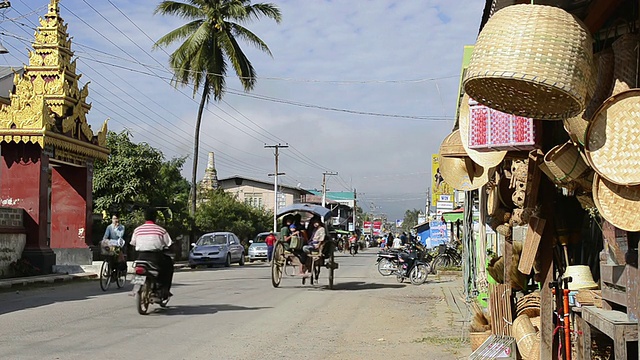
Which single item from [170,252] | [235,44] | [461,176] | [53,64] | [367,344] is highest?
[235,44]

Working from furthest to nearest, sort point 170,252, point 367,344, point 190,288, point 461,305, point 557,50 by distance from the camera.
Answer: point 190,288, point 461,305, point 170,252, point 367,344, point 557,50

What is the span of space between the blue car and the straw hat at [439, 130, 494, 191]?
914 inches

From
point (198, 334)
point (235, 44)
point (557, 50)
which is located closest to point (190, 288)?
point (198, 334)

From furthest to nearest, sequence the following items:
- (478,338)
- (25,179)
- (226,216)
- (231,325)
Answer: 1. (226,216)
2. (25,179)
3. (231,325)
4. (478,338)

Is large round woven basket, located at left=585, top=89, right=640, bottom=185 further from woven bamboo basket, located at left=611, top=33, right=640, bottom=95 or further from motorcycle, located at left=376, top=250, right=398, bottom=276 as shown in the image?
motorcycle, located at left=376, top=250, right=398, bottom=276

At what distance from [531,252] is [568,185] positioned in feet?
4.63

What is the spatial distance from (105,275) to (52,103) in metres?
8.40

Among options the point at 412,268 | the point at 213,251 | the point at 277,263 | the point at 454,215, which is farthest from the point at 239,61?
the point at 277,263

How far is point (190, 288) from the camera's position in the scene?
1842 centimetres

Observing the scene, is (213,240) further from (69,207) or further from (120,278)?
(120,278)

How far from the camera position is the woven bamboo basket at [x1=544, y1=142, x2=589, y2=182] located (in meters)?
5.41

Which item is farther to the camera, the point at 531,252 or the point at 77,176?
the point at 77,176

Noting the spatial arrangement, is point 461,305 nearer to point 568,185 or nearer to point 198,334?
point 198,334

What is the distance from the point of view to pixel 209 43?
1458 inches
